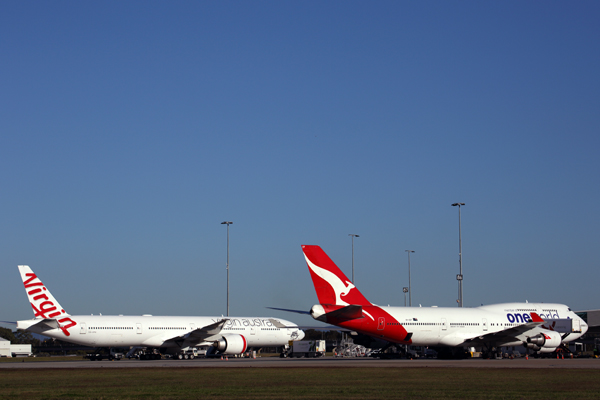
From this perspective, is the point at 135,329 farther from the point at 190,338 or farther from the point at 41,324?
the point at 41,324

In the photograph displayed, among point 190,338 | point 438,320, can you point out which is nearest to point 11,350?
point 190,338

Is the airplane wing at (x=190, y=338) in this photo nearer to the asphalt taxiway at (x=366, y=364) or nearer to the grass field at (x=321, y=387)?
the asphalt taxiway at (x=366, y=364)

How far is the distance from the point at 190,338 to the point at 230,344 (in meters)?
3.54

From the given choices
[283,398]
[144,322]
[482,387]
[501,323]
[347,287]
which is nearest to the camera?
[283,398]

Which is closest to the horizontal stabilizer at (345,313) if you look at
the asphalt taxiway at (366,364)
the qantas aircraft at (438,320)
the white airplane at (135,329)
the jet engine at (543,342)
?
the qantas aircraft at (438,320)

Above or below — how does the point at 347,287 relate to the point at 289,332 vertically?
above

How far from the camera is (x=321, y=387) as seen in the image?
21.7 m

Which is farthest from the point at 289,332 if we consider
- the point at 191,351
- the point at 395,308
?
the point at 395,308

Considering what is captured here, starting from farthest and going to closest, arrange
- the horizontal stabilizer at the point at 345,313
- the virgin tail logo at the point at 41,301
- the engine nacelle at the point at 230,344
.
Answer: the engine nacelle at the point at 230,344
the virgin tail logo at the point at 41,301
the horizontal stabilizer at the point at 345,313

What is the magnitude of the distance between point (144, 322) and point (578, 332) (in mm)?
34976

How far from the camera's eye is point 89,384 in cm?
2392

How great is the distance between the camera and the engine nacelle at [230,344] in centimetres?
5394

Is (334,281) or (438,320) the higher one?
(334,281)

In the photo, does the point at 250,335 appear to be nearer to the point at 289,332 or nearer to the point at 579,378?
the point at 289,332
